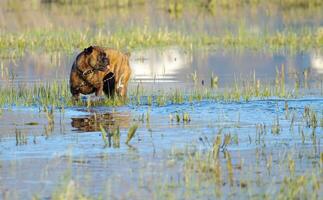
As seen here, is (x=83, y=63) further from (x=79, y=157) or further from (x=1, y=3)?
(x=1, y=3)

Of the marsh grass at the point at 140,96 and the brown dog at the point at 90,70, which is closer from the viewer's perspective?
the brown dog at the point at 90,70

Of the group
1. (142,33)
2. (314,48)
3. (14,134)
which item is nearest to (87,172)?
(14,134)

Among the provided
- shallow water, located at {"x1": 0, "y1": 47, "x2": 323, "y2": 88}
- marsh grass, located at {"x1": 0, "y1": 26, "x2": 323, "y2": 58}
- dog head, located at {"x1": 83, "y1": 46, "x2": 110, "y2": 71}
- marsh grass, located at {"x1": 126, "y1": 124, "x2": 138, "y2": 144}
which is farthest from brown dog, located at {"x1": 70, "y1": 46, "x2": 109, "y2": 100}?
marsh grass, located at {"x1": 0, "y1": 26, "x2": 323, "y2": 58}

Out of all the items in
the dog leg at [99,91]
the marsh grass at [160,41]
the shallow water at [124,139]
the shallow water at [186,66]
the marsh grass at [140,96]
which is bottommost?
the shallow water at [124,139]

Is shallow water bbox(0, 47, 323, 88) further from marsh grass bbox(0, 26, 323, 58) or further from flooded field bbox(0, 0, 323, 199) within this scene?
marsh grass bbox(0, 26, 323, 58)

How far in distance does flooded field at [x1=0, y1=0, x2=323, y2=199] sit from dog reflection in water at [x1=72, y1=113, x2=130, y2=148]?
0.09 ft

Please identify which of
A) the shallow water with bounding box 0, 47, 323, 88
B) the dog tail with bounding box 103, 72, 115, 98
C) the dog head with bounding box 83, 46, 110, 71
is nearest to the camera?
the dog head with bounding box 83, 46, 110, 71

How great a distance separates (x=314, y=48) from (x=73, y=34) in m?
7.42

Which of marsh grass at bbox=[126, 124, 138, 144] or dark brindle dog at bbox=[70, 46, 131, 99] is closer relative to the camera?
marsh grass at bbox=[126, 124, 138, 144]

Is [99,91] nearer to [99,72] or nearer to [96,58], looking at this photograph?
[99,72]

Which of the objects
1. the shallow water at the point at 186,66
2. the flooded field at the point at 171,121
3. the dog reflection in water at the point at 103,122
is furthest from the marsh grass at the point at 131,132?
the shallow water at the point at 186,66

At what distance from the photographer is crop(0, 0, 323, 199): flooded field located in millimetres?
8781

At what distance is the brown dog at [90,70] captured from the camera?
1480cm

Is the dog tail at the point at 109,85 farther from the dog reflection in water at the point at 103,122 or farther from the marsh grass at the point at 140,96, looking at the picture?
the dog reflection in water at the point at 103,122
